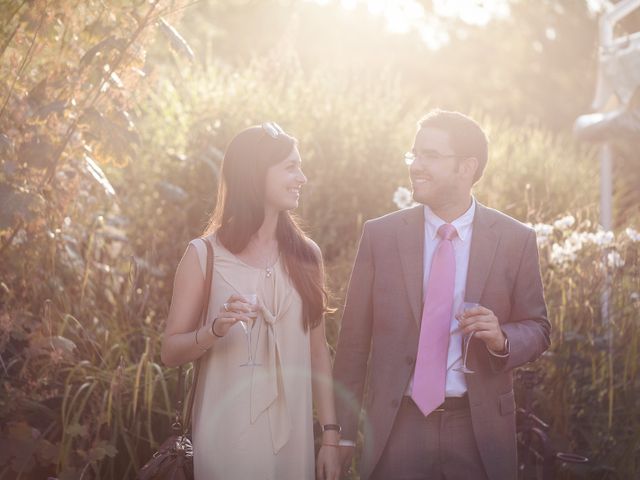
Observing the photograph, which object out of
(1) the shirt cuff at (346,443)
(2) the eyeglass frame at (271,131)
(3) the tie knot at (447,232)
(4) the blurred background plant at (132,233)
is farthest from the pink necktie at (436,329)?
(4) the blurred background plant at (132,233)

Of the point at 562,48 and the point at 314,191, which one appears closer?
the point at 314,191

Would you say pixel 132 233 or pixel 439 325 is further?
pixel 132 233

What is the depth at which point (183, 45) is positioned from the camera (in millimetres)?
4777

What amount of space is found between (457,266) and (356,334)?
519mm

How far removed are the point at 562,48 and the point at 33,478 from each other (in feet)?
83.5

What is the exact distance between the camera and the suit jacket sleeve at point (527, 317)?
367cm

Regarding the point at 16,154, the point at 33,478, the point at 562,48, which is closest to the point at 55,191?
Answer: the point at 16,154

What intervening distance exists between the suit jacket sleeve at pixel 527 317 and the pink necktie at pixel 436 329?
0.73 ft

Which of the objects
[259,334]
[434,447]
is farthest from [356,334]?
[434,447]

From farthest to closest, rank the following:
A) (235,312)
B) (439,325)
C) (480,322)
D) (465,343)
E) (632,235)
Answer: (632,235), (439,325), (465,343), (480,322), (235,312)

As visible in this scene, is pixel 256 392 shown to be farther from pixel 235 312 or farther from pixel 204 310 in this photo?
pixel 235 312

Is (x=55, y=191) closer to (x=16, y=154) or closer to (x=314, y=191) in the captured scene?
(x=16, y=154)

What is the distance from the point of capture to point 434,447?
12.0ft

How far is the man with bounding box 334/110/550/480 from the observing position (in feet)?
12.0
